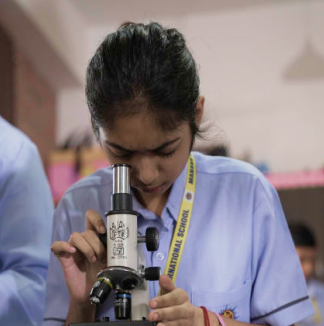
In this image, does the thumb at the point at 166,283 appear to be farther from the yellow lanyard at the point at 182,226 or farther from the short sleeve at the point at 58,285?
the short sleeve at the point at 58,285

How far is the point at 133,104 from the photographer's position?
3.19ft

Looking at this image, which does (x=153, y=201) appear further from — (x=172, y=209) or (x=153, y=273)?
(x=153, y=273)

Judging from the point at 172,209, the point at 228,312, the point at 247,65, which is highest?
the point at 247,65

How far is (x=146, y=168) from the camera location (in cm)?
99

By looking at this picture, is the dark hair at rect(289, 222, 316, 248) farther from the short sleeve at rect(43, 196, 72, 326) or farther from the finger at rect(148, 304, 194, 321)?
the finger at rect(148, 304, 194, 321)

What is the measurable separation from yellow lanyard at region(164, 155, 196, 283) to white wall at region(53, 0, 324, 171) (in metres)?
2.68

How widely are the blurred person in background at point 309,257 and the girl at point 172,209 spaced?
2308 millimetres

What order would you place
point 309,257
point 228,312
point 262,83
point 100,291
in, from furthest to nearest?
point 262,83, point 309,257, point 228,312, point 100,291

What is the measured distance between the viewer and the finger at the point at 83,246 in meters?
0.99

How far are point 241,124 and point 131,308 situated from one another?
3.19m

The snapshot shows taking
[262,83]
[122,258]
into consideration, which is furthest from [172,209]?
[262,83]

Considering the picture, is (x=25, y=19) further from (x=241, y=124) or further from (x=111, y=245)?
(x=111, y=245)

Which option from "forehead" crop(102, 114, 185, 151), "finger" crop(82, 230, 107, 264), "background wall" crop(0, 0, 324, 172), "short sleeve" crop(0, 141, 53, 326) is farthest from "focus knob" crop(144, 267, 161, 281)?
"background wall" crop(0, 0, 324, 172)

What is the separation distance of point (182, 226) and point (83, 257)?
222mm
